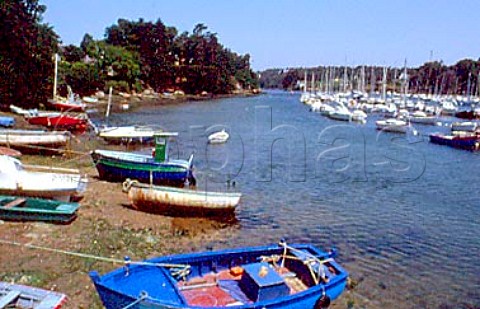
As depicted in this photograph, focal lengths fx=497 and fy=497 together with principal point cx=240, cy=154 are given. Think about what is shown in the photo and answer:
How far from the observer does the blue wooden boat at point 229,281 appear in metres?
9.65

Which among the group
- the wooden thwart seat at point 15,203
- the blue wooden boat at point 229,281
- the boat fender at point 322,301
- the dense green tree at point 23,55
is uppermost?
the dense green tree at point 23,55

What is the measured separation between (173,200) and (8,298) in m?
10.5

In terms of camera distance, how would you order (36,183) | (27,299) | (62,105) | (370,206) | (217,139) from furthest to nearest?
(62,105) < (217,139) < (370,206) < (36,183) < (27,299)

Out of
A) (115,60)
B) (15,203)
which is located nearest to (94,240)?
(15,203)

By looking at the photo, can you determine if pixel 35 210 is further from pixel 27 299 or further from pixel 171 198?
pixel 27 299

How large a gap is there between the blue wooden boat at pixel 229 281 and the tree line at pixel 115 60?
41.0m

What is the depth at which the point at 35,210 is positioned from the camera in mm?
15359

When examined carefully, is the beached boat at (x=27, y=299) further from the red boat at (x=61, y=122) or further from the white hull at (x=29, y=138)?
the red boat at (x=61, y=122)

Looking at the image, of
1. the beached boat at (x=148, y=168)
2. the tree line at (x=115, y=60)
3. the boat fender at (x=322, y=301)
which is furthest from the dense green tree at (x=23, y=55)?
the boat fender at (x=322, y=301)

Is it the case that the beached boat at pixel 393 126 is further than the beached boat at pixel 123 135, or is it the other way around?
the beached boat at pixel 393 126

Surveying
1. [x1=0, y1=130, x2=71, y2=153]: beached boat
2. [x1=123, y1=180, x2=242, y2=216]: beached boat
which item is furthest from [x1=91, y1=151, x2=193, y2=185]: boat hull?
[x1=0, y1=130, x2=71, y2=153]: beached boat

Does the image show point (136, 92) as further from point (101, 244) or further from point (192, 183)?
point (101, 244)

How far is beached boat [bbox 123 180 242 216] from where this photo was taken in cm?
1888

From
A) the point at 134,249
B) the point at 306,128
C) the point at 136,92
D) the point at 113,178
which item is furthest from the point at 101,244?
the point at 136,92
